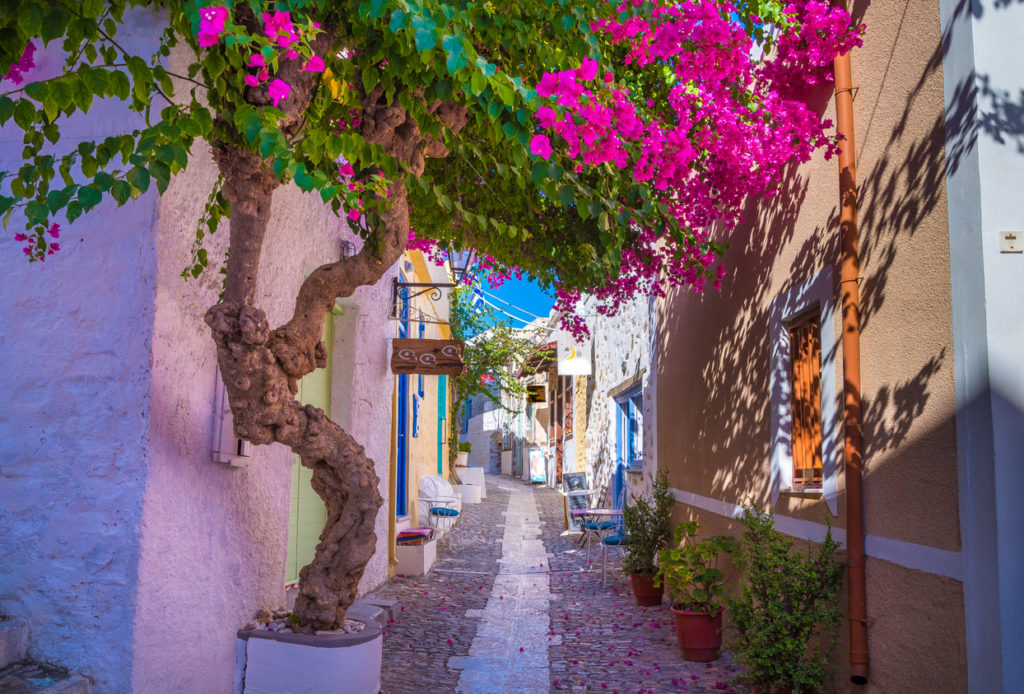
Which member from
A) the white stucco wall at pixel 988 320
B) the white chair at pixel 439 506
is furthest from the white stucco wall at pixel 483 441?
the white stucco wall at pixel 988 320

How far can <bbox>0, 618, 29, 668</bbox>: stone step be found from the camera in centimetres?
341

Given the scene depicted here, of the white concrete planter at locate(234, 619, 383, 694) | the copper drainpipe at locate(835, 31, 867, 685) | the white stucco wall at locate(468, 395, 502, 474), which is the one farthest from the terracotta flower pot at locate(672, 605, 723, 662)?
the white stucco wall at locate(468, 395, 502, 474)

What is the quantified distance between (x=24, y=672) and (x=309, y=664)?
1257 millimetres

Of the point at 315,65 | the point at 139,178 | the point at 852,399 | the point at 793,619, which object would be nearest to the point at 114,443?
the point at 139,178

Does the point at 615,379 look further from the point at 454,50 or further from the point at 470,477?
the point at 454,50

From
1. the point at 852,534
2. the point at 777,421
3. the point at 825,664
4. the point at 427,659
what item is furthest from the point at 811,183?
the point at 427,659

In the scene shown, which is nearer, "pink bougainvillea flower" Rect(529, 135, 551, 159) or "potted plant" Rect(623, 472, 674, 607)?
"pink bougainvillea flower" Rect(529, 135, 551, 159)

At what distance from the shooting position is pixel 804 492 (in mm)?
4590

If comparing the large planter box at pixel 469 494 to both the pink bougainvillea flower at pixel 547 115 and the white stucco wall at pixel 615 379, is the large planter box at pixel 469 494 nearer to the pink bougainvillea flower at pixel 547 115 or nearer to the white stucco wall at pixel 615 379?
the white stucco wall at pixel 615 379

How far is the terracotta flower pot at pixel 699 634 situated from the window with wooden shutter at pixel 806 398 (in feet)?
4.14

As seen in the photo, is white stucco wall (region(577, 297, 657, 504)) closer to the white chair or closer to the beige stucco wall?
the white chair

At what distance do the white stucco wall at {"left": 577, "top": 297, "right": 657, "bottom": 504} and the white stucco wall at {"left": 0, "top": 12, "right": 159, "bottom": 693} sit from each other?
6.40 m

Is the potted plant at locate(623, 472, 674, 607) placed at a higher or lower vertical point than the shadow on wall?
lower

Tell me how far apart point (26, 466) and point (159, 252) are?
3.78ft
